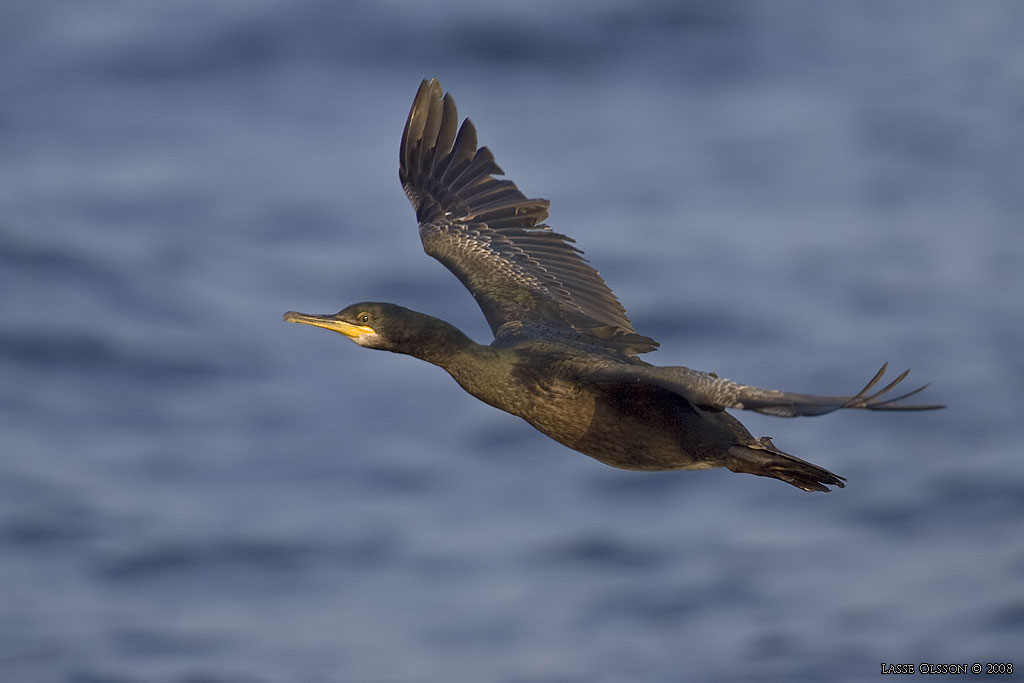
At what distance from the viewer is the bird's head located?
29.8 ft

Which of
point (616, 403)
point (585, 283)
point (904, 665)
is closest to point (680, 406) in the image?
point (616, 403)

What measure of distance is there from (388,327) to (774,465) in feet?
7.18

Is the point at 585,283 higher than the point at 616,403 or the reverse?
higher

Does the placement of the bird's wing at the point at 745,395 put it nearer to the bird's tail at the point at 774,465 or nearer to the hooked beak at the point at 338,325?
the bird's tail at the point at 774,465

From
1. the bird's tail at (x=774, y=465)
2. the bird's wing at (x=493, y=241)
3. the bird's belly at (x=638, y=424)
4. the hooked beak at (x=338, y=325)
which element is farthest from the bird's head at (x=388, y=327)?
the bird's tail at (x=774, y=465)

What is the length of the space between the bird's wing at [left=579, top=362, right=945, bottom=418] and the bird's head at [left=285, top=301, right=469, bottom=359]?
95 cm

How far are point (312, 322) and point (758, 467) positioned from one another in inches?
98.3

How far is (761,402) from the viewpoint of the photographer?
741cm

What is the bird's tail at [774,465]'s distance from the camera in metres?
9.06

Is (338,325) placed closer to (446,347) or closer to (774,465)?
(446,347)

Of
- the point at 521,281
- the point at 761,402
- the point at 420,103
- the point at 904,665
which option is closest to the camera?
the point at 761,402

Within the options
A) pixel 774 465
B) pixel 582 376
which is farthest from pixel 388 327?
pixel 774 465

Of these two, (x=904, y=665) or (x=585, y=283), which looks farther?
(x=904, y=665)

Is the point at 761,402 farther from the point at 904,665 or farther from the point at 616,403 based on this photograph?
the point at 904,665
